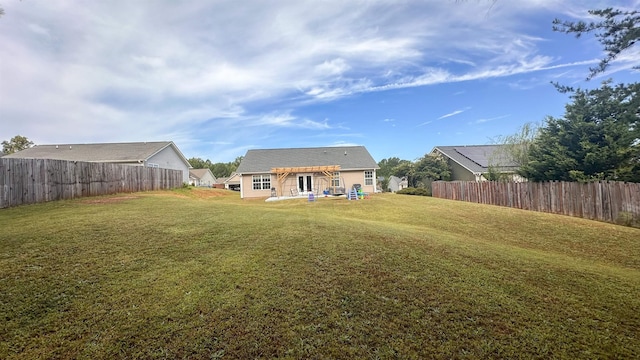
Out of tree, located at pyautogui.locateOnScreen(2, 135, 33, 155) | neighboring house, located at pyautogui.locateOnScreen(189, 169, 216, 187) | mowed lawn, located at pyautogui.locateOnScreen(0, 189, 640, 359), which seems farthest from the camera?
neighboring house, located at pyautogui.locateOnScreen(189, 169, 216, 187)

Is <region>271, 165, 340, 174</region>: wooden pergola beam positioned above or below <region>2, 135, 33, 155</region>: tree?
below

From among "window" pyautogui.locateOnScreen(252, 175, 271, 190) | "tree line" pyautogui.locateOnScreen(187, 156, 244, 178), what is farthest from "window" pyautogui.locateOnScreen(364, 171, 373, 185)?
"tree line" pyautogui.locateOnScreen(187, 156, 244, 178)

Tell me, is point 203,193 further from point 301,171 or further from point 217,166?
point 217,166

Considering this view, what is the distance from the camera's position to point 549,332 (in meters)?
2.89

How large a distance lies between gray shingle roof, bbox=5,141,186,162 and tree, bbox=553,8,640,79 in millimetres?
29105

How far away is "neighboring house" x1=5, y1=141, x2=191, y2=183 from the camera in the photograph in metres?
24.9

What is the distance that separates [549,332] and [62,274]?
644 centimetres

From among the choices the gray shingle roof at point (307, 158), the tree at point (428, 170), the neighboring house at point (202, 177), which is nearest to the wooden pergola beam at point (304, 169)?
the gray shingle roof at point (307, 158)

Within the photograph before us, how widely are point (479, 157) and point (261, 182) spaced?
2354 centimetres

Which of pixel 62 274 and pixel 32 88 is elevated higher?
pixel 32 88

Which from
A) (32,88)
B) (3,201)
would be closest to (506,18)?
(3,201)

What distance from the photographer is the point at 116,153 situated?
26234 millimetres

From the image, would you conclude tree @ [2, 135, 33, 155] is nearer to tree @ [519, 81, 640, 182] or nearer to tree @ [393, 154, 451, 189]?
tree @ [393, 154, 451, 189]

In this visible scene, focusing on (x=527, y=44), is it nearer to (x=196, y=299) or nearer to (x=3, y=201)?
(x=196, y=299)
